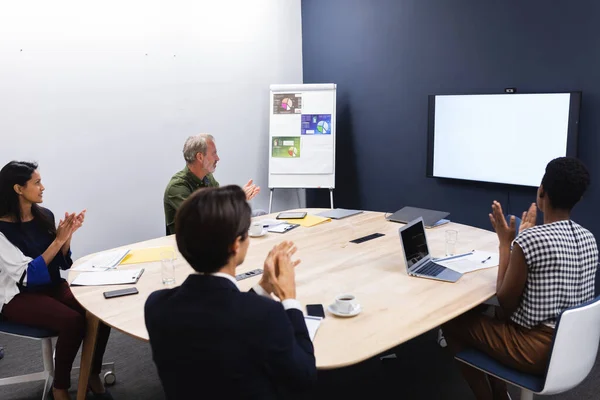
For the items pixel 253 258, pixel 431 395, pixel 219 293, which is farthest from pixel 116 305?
pixel 431 395

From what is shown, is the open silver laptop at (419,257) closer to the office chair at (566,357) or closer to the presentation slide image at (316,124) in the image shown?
the office chair at (566,357)

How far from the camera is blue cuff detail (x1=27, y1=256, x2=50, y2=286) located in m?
2.63

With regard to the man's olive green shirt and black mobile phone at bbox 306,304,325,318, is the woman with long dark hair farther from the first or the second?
black mobile phone at bbox 306,304,325,318

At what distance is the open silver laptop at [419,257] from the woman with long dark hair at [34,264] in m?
1.61

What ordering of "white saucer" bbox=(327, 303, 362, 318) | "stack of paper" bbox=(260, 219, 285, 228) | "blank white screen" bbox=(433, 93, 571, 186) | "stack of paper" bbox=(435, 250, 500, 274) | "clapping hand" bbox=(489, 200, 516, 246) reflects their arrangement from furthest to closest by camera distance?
"blank white screen" bbox=(433, 93, 571, 186)
"stack of paper" bbox=(260, 219, 285, 228)
"stack of paper" bbox=(435, 250, 500, 274)
"clapping hand" bbox=(489, 200, 516, 246)
"white saucer" bbox=(327, 303, 362, 318)

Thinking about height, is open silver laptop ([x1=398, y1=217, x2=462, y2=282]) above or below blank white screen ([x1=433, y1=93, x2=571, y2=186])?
below

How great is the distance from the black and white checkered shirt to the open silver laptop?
15.2 inches

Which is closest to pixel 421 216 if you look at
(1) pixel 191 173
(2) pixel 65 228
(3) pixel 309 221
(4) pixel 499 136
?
(3) pixel 309 221

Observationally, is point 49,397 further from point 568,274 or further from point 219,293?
point 568,274

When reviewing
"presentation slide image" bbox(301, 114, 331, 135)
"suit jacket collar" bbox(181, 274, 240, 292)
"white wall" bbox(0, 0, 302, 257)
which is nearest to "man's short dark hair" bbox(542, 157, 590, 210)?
"suit jacket collar" bbox(181, 274, 240, 292)

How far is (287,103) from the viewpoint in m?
5.43

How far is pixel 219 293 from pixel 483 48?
3719 millimetres

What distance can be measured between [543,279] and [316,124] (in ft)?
11.8

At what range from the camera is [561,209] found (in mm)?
2148
